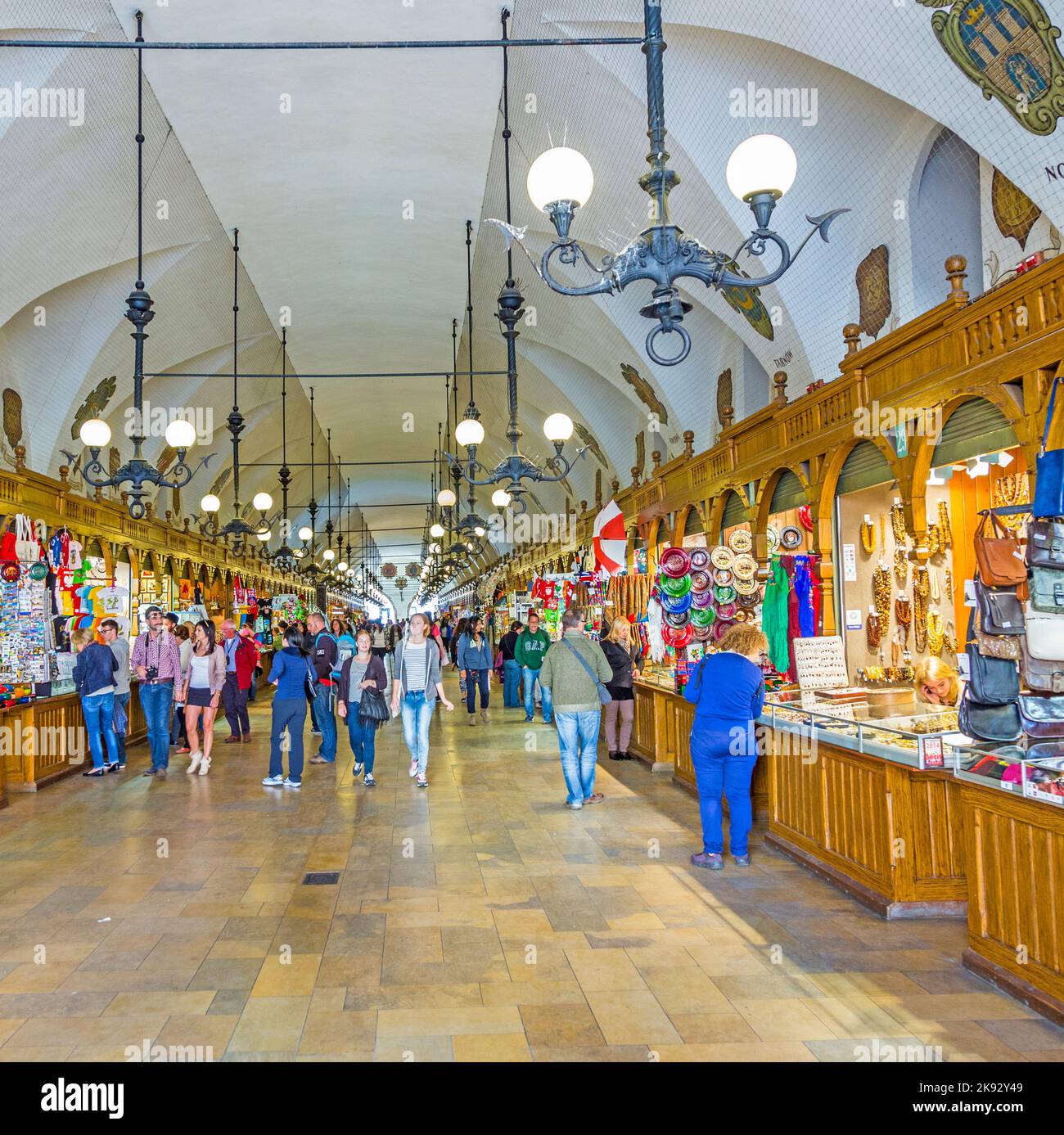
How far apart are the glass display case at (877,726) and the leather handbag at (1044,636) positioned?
512 millimetres

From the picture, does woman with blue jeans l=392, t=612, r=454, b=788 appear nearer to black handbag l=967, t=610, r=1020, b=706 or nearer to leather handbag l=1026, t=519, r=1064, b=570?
black handbag l=967, t=610, r=1020, b=706

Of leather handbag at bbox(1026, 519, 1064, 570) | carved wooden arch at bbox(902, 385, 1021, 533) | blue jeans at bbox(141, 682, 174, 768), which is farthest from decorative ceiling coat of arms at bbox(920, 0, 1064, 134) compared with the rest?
blue jeans at bbox(141, 682, 174, 768)

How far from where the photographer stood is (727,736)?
530cm

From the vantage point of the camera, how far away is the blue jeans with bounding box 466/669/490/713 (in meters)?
13.2

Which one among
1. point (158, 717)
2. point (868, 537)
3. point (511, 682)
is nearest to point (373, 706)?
point (158, 717)

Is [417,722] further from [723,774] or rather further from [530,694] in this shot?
[530,694]

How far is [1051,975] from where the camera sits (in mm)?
3338

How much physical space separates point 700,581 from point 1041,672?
4.43 m

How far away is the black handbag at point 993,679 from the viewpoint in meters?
3.86

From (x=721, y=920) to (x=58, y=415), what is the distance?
10.9 meters

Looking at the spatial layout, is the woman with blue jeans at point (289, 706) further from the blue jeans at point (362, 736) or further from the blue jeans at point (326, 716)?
the blue jeans at point (326, 716)

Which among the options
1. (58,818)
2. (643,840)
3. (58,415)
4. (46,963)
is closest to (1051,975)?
(643,840)

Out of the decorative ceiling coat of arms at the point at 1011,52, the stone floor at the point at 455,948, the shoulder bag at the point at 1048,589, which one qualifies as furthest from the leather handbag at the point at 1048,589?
the decorative ceiling coat of arms at the point at 1011,52
